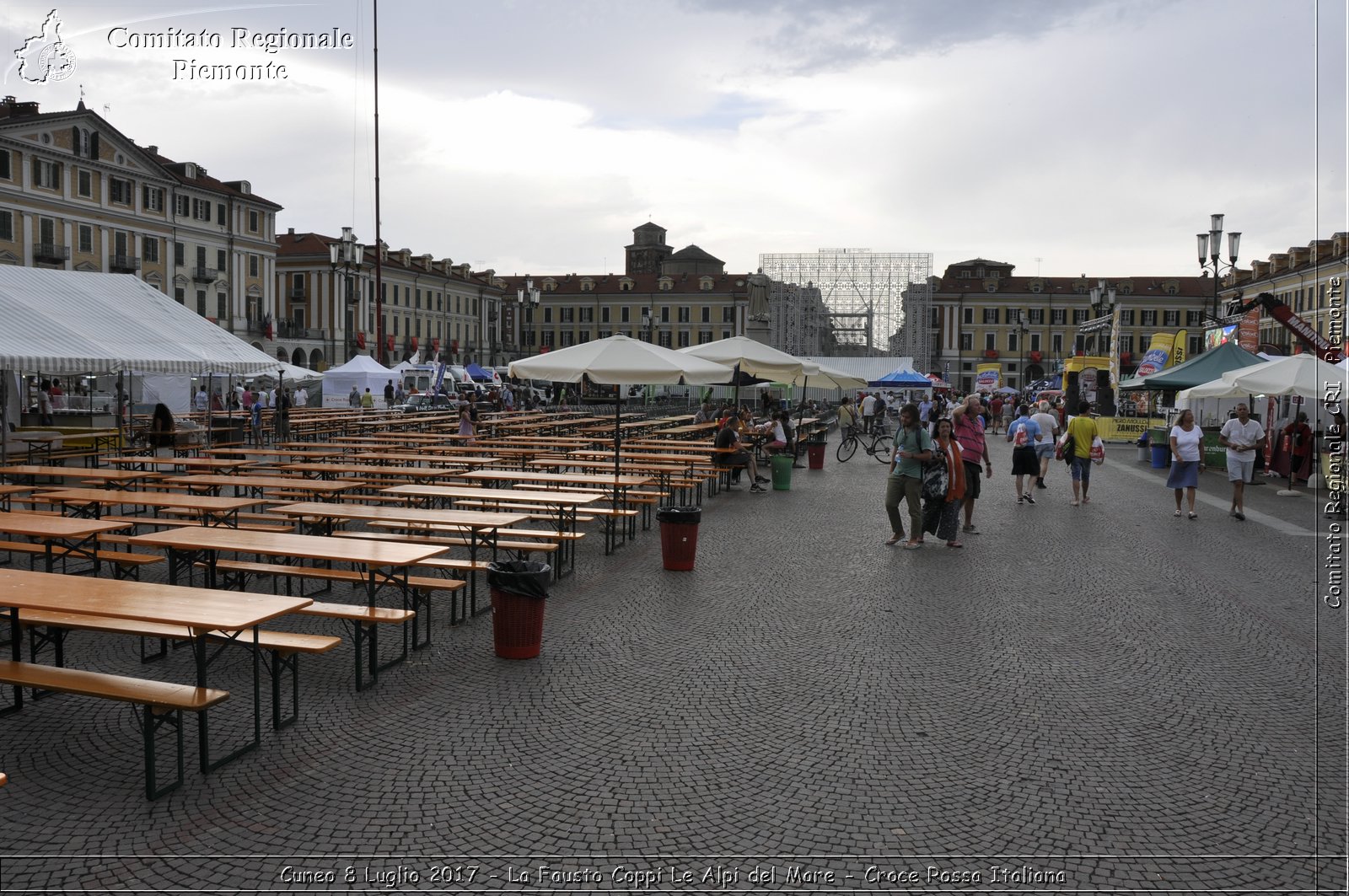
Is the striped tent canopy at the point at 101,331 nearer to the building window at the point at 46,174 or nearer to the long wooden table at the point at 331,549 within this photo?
the long wooden table at the point at 331,549

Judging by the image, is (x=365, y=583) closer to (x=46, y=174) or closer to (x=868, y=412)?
(x=868, y=412)

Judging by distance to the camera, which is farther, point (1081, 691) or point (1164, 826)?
point (1081, 691)

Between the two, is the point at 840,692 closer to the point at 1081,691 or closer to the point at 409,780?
the point at 1081,691

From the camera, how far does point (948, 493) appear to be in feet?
37.6

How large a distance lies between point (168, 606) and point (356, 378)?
33286 millimetres

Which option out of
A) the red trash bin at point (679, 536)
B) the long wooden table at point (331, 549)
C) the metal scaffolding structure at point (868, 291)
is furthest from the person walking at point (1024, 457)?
the metal scaffolding structure at point (868, 291)

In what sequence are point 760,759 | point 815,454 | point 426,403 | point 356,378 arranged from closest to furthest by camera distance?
point 760,759
point 815,454
point 356,378
point 426,403

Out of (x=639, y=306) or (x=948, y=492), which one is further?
A: (x=639, y=306)

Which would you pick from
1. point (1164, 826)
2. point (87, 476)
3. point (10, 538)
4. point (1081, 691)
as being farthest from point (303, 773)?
point (10, 538)

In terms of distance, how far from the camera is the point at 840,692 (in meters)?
6.15

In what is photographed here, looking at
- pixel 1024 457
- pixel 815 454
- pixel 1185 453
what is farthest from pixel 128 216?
pixel 1185 453

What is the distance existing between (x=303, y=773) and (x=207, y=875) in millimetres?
979

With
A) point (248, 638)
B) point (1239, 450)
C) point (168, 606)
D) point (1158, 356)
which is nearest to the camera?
point (168, 606)

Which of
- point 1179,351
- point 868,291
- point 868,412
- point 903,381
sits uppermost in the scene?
point 868,291
